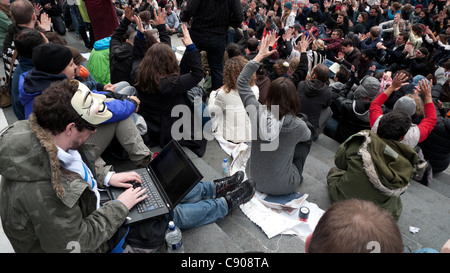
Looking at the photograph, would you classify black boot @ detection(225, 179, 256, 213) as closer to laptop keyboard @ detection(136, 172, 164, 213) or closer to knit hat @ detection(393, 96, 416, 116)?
laptop keyboard @ detection(136, 172, 164, 213)

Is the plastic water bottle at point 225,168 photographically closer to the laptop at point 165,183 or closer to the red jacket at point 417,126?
the laptop at point 165,183

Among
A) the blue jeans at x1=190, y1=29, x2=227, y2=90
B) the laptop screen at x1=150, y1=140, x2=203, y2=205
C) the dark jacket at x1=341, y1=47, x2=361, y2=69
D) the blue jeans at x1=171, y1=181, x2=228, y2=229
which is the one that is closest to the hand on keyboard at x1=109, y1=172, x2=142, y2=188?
the laptop screen at x1=150, y1=140, x2=203, y2=205

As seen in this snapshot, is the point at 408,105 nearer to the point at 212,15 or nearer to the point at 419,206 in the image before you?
the point at 419,206

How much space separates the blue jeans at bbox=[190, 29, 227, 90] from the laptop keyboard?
298cm

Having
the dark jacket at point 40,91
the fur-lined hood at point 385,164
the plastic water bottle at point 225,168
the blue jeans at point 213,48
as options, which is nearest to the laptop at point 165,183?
the dark jacket at point 40,91

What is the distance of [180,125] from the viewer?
3.77 metres

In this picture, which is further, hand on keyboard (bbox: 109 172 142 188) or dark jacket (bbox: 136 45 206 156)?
dark jacket (bbox: 136 45 206 156)

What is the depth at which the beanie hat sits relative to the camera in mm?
2625

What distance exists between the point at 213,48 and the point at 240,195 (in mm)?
2861

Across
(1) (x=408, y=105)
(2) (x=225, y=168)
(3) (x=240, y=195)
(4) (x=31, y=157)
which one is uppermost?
(4) (x=31, y=157)

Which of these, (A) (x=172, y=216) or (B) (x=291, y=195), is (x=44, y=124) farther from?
(B) (x=291, y=195)

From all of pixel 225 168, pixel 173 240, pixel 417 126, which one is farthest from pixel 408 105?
pixel 173 240

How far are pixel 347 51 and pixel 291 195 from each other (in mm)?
4985

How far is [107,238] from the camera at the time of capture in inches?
76.0
